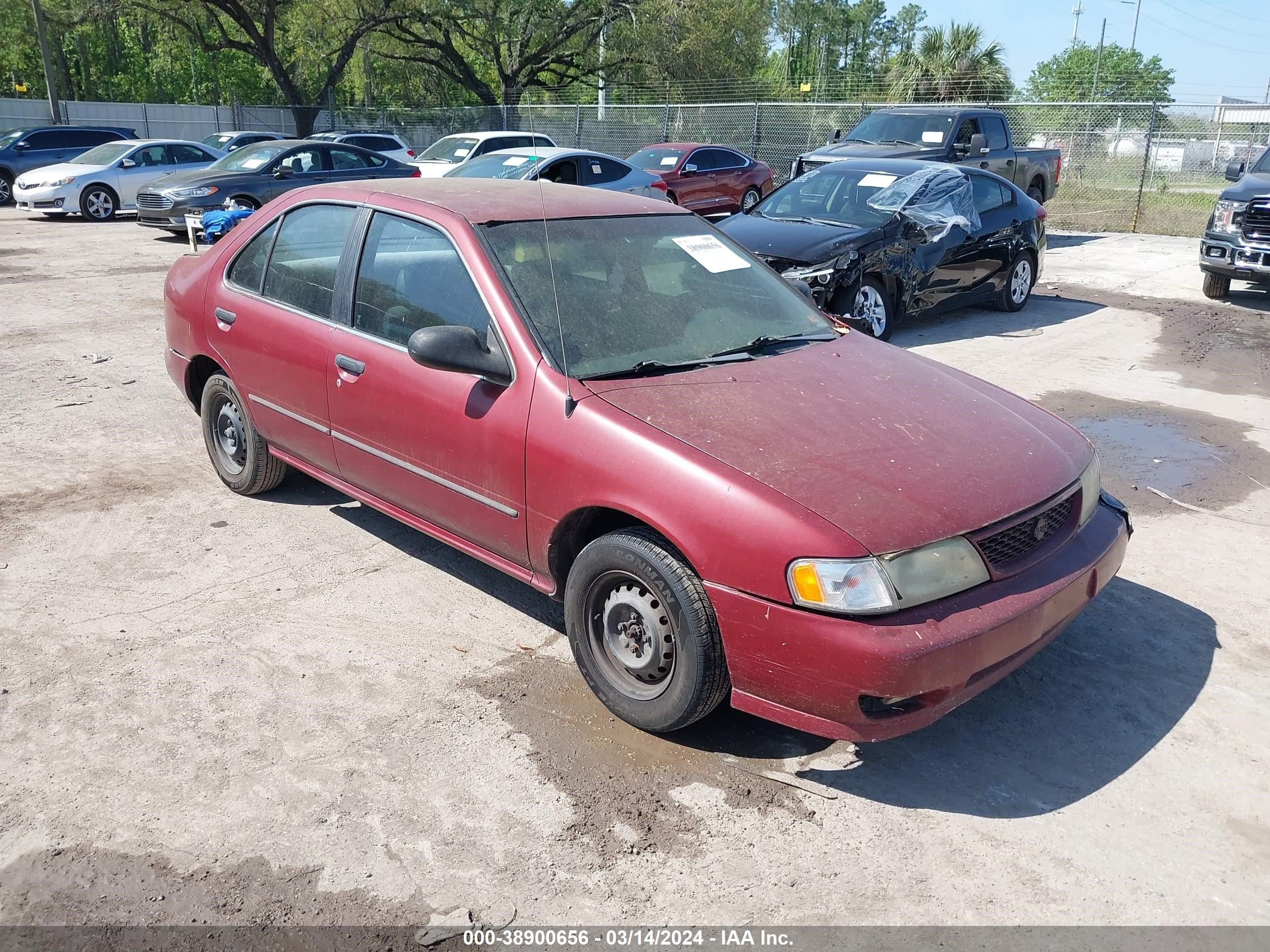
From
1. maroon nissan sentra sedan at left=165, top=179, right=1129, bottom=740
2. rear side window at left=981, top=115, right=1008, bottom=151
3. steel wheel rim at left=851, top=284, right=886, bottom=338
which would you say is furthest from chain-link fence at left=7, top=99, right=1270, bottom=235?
maroon nissan sentra sedan at left=165, top=179, right=1129, bottom=740

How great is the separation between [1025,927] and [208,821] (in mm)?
2272

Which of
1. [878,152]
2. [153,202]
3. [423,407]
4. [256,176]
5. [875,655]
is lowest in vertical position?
[875,655]

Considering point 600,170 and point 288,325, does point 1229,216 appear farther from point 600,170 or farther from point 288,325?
point 288,325

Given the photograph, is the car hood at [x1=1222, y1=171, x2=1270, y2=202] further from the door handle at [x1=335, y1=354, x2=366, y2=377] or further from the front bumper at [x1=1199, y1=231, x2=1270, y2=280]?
the door handle at [x1=335, y1=354, x2=366, y2=377]

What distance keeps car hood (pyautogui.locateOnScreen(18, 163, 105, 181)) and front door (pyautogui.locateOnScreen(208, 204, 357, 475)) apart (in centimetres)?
1666

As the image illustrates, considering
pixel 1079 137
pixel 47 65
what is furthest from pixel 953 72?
pixel 47 65

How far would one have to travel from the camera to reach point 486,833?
2896mm

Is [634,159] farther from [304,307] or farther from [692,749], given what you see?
[692,749]

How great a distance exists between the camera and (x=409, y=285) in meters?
4.05

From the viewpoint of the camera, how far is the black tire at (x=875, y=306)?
28.1 ft

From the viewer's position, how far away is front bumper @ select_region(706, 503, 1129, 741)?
2793mm

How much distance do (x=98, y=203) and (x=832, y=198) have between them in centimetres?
1567

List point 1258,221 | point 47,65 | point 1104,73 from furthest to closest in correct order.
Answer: point 1104,73 < point 47,65 < point 1258,221

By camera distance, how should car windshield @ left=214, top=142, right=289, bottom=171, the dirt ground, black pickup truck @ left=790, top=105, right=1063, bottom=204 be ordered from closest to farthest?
the dirt ground → black pickup truck @ left=790, top=105, right=1063, bottom=204 → car windshield @ left=214, top=142, right=289, bottom=171
